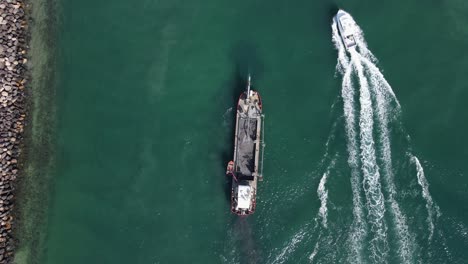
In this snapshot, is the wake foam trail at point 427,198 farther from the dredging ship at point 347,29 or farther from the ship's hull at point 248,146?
the ship's hull at point 248,146

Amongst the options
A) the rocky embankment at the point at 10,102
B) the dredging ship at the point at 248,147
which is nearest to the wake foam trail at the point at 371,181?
the dredging ship at the point at 248,147

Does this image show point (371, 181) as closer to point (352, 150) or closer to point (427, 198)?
point (352, 150)

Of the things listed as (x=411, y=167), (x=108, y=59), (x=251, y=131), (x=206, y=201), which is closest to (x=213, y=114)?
(x=251, y=131)

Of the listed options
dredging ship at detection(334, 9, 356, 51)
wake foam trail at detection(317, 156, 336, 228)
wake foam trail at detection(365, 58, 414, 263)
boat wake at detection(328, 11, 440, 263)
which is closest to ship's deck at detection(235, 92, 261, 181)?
wake foam trail at detection(317, 156, 336, 228)

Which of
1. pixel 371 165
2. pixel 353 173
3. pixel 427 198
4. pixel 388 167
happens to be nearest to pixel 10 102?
pixel 353 173

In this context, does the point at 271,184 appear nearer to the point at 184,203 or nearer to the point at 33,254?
the point at 184,203

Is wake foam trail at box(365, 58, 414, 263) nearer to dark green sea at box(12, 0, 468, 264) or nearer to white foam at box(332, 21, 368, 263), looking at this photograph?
dark green sea at box(12, 0, 468, 264)

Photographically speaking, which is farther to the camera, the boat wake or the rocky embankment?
the rocky embankment
